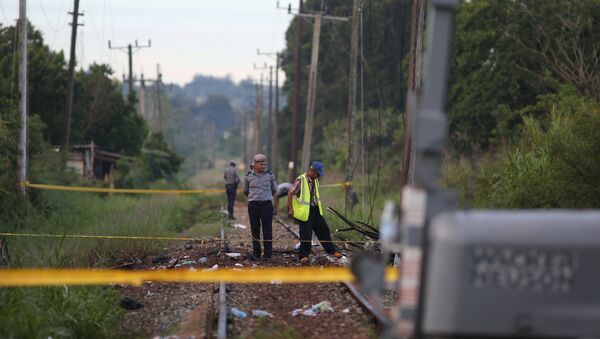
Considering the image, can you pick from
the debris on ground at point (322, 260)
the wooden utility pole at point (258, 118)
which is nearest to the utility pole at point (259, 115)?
the wooden utility pole at point (258, 118)

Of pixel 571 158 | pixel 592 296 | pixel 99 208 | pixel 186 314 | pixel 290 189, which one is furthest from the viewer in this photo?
pixel 99 208

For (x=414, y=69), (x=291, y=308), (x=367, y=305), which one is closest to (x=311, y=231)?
(x=414, y=69)

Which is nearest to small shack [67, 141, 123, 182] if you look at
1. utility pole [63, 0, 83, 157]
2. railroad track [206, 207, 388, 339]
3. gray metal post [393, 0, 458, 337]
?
utility pole [63, 0, 83, 157]

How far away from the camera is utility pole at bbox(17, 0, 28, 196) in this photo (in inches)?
949

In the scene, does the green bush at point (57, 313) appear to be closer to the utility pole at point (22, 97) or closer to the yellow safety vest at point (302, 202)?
the yellow safety vest at point (302, 202)

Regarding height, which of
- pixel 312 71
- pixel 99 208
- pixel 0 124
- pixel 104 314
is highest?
pixel 312 71

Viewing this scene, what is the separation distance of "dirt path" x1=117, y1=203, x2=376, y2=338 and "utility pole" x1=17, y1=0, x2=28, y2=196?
10.5 metres

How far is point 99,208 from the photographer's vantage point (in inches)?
1182

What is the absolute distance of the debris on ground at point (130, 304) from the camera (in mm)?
10703

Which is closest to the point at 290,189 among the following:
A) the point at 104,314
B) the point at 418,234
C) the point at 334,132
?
the point at 104,314

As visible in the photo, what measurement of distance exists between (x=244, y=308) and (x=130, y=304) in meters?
1.47

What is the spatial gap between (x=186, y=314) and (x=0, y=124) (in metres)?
13.0

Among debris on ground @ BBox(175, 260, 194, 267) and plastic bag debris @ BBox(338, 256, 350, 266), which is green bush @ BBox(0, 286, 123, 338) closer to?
debris on ground @ BBox(175, 260, 194, 267)

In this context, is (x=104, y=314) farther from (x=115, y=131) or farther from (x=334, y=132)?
(x=334, y=132)
